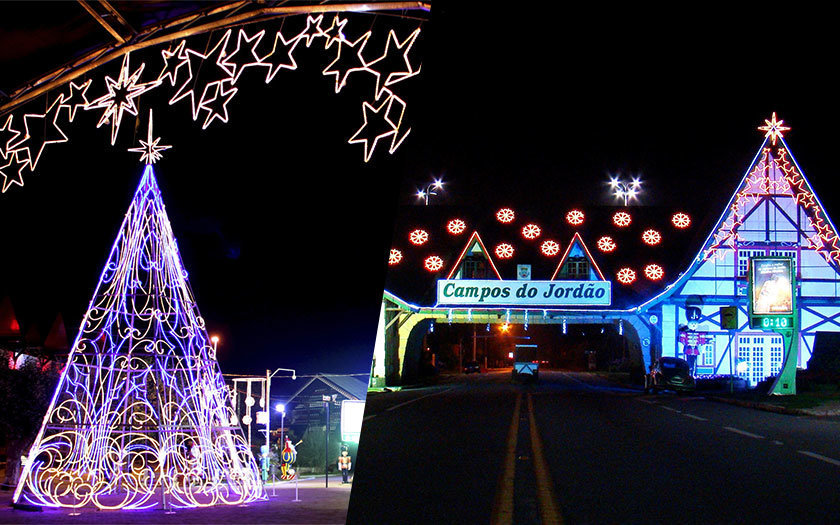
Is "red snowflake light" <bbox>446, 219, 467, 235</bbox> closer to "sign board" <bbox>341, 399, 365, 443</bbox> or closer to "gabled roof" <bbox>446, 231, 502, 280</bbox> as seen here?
"gabled roof" <bbox>446, 231, 502, 280</bbox>

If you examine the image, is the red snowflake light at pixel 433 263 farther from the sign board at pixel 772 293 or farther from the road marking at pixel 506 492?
the road marking at pixel 506 492

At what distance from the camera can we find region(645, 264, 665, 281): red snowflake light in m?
38.4

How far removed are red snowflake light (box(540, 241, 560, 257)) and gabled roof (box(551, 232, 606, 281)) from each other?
3.26 feet

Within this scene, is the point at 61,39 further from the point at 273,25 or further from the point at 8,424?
the point at 8,424

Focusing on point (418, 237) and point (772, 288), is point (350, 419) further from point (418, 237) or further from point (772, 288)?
point (418, 237)

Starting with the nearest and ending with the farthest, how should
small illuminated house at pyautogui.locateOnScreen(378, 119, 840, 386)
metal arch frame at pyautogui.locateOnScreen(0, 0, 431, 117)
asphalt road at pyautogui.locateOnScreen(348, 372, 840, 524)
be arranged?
asphalt road at pyautogui.locateOnScreen(348, 372, 840, 524), metal arch frame at pyautogui.locateOnScreen(0, 0, 431, 117), small illuminated house at pyautogui.locateOnScreen(378, 119, 840, 386)

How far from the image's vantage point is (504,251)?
134ft

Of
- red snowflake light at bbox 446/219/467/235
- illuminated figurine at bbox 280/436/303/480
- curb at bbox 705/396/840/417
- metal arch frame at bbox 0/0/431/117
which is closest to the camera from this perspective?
metal arch frame at bbox 0/0/431/117

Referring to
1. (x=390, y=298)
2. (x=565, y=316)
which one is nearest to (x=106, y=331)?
(x=390, y=298)

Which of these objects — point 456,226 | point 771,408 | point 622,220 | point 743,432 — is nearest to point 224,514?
point 743,432

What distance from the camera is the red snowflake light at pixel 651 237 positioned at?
40.4 m

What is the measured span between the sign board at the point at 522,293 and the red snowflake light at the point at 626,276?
106 inches

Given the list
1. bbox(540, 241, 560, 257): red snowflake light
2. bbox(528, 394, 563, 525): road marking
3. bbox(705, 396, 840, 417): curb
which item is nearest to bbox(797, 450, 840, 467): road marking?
bbox(528, 394, 563, 525): road marking

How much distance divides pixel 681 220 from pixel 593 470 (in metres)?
34.0
